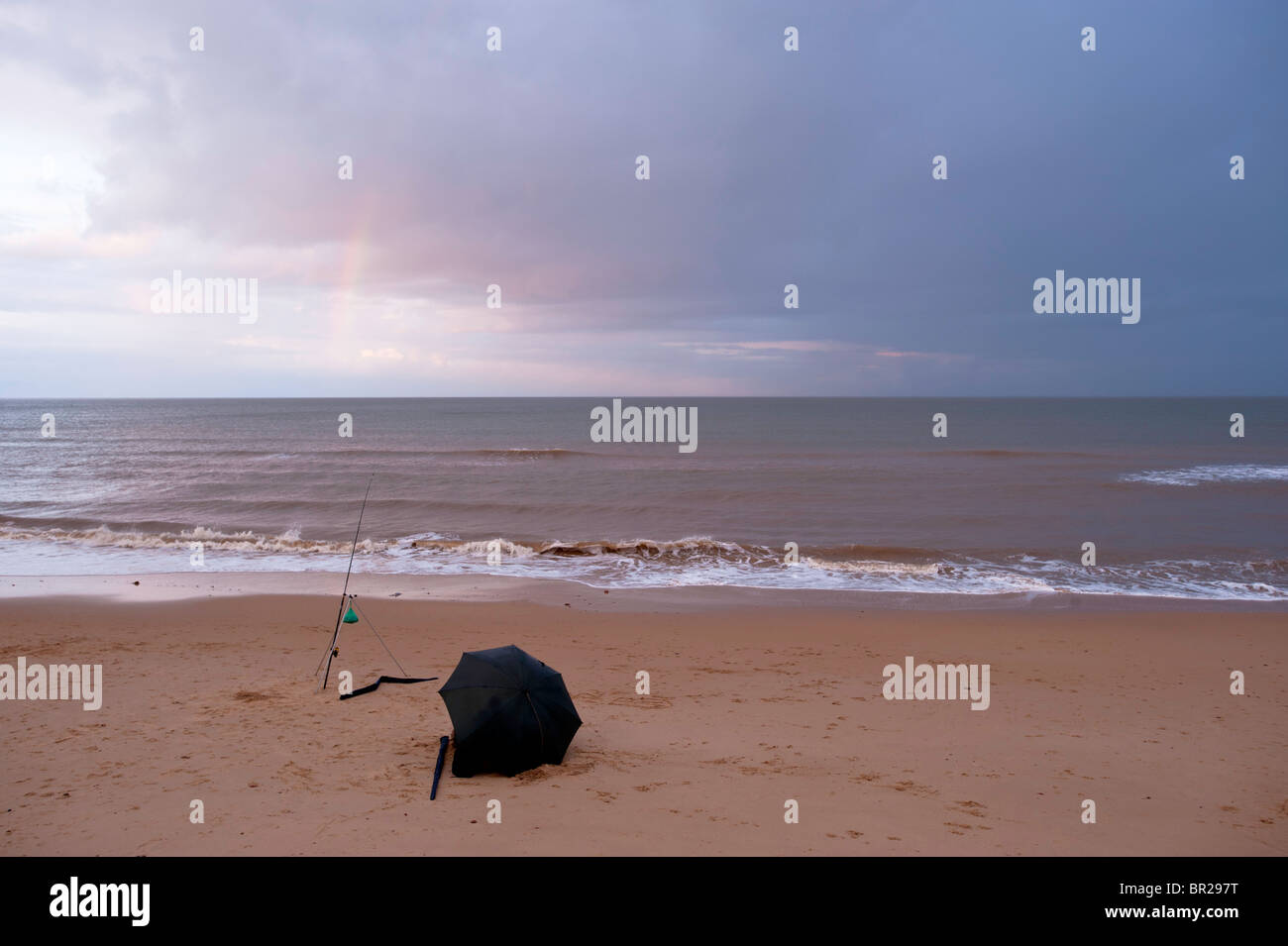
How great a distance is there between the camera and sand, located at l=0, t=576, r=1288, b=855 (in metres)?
5.32

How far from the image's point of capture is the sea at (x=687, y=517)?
1775cm

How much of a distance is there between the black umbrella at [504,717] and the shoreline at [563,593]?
754cm

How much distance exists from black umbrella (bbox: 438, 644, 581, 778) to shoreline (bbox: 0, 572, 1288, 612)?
24.8ft

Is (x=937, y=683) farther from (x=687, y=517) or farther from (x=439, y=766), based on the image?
(x=687, y=517)

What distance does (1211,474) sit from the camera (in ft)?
119

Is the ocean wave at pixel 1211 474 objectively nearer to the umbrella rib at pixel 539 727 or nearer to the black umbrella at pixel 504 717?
the black umbrella at pixel 504 717

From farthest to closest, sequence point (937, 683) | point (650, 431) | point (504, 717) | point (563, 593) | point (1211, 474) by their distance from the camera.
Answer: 1. point (650, 431)
2. point (1211, 474)
3. point (563, 593)
4. point (937, 683)
5. point (504, 717)

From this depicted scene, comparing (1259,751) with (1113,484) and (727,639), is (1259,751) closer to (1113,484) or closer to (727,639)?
(727,639)

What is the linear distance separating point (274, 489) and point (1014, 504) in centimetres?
3153

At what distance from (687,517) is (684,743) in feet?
59.7

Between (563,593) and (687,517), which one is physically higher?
(687,517)

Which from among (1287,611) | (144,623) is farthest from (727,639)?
(1287,611)

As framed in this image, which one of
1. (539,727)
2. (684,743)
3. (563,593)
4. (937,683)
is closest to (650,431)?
(563,593)
